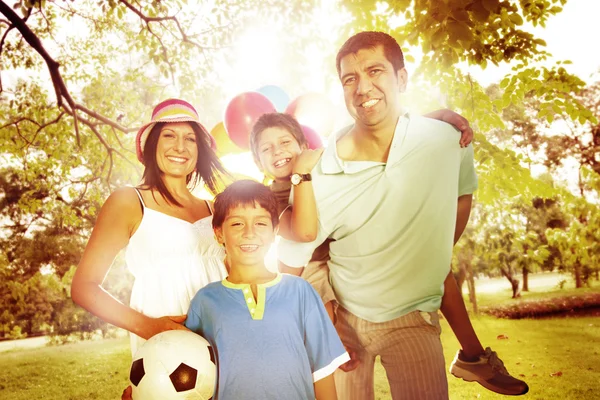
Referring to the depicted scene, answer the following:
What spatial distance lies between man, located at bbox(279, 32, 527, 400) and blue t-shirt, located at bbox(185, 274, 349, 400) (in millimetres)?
350

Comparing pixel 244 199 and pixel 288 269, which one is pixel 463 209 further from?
pixel 244 199

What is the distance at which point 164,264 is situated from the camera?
211 centimetres

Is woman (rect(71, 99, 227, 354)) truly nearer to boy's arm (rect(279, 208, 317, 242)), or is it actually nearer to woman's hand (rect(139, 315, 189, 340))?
woman's hand (rect(139, 315, 189, 340))

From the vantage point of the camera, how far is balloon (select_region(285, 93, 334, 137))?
9.04ft

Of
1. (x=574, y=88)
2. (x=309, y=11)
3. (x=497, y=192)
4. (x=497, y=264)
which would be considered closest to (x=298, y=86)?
(x=309, y=11)

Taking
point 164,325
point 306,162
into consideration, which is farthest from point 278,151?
point 164,325

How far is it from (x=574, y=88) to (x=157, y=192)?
3.65m

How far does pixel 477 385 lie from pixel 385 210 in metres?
5.13

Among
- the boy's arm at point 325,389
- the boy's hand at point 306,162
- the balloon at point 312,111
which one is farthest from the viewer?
the balloon at point 312,111

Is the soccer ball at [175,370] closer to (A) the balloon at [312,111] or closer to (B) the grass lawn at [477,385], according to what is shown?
(A) the balloon at [312,111]

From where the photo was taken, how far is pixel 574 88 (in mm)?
3777

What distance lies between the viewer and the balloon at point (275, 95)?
10.1ft

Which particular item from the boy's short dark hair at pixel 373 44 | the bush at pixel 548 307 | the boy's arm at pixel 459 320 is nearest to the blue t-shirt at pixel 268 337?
the boy's arm at pixel 459 320

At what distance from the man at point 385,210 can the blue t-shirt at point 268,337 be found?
350 millimetres
